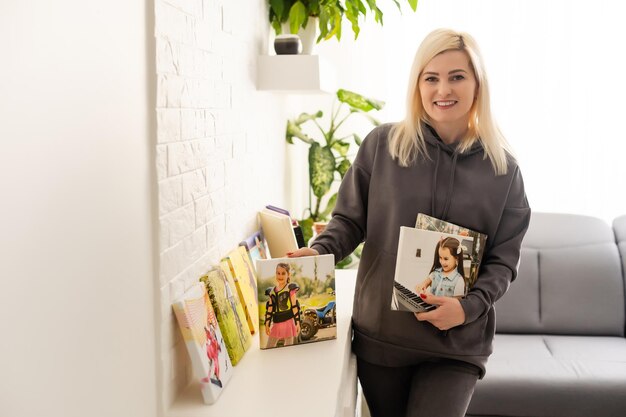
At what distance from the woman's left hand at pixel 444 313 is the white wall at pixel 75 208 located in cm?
76

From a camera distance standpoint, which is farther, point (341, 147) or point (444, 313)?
point (341, 147)

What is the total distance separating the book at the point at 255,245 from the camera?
236 centimetres

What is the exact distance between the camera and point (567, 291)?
3.38 metres

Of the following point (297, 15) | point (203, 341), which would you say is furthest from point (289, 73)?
point (203, 341)

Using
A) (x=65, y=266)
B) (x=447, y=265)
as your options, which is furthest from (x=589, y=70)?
(x=65, y=266)

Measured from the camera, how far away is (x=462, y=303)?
190 cm

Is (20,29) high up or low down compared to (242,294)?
up

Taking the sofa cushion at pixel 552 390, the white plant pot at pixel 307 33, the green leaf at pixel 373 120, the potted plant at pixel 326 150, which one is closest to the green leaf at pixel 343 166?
the potted plant at pixel 326 150

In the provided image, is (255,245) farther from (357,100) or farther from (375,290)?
(357,100)

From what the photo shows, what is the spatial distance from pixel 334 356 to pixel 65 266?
99 cm

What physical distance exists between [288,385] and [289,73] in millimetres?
1326

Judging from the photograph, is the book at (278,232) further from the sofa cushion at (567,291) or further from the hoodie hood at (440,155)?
the sofa cushion at (567,291)

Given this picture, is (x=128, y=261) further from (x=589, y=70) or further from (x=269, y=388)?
(x=589, y=70)

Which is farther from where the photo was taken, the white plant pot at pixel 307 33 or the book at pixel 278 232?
the white plant pot at pixel 307 33
